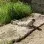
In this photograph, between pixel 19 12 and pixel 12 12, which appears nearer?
pixel 12 12

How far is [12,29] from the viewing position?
12.7 ft

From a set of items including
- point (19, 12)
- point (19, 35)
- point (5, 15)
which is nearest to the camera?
point (19, 35)

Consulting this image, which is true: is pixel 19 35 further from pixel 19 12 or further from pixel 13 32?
pixel 19 12

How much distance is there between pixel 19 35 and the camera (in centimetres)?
358

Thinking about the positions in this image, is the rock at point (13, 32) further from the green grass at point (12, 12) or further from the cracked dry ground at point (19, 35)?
the green grass at point (12, 12)

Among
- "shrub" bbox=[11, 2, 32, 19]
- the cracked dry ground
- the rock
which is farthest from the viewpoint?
"shrub" bbox=[11, 2, 32, 19]

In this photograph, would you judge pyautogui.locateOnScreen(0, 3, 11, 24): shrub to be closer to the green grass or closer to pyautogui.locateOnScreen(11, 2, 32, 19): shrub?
the green grass

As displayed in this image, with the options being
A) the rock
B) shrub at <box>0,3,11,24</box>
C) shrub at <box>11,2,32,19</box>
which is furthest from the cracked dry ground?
shrub at <box>11,2,32,19</box>

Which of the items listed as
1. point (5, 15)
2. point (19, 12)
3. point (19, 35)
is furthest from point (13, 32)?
point (19, 12)

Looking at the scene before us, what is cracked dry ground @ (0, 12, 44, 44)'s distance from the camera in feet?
11.2

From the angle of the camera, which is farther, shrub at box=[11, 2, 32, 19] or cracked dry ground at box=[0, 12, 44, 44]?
shrub at box=[11, 2, 32, 19]

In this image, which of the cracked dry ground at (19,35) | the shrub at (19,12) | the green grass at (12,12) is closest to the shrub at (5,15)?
the green grass at (12,12)

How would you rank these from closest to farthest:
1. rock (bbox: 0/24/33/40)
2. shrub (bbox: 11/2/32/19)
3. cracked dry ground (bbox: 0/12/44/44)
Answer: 1. cracked dry ground (bbox: 0/12/44/44)
2. rock (bbox: 0/24/33/40)
3. shrub (bbox: 11/2/32/19)

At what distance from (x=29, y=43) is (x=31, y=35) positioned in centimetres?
46
